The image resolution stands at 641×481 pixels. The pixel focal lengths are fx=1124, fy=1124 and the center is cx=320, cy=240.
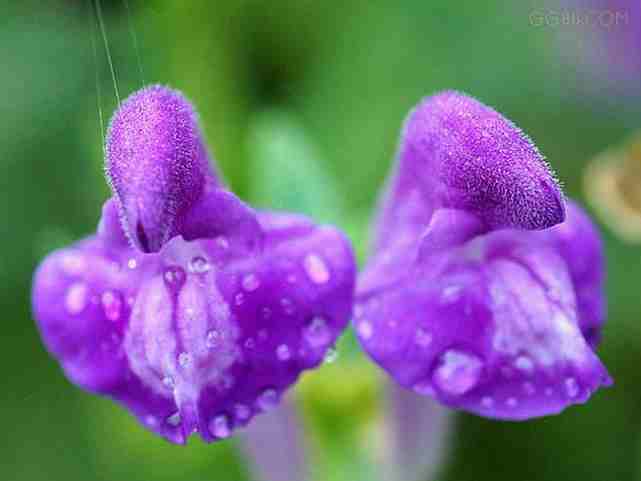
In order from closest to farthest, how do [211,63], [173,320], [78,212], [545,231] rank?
[173,320]
[545,231]
[211,63]
[78,212]

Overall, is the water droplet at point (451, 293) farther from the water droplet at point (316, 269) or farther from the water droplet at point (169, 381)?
the water droplet at point (169, 381)

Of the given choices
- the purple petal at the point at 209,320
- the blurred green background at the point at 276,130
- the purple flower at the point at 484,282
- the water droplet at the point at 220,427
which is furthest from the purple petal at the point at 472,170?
the blurred green background at the point at 276,130

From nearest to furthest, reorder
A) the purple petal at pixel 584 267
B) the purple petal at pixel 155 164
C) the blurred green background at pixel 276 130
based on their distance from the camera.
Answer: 1. the purple petal at pixel 155 164
2. the purple petal at pixel 584 267
3. the blurred green background at pixel 276 130

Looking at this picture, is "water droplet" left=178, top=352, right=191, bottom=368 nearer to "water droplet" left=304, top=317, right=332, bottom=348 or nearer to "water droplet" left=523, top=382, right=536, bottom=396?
"water droplet" left=304, top=317, right=332, bottom=348

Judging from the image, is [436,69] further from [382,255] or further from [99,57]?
[382,255]

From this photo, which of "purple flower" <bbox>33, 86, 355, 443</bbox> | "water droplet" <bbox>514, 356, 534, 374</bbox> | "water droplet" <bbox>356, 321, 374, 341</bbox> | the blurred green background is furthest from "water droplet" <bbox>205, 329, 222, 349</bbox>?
the blurred green background

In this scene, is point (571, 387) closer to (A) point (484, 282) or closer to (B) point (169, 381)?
(A) point (484, 282)

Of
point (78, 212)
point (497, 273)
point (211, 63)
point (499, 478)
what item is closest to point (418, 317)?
point (497, 273)

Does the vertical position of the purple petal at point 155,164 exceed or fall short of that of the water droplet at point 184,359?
it exceeds it
